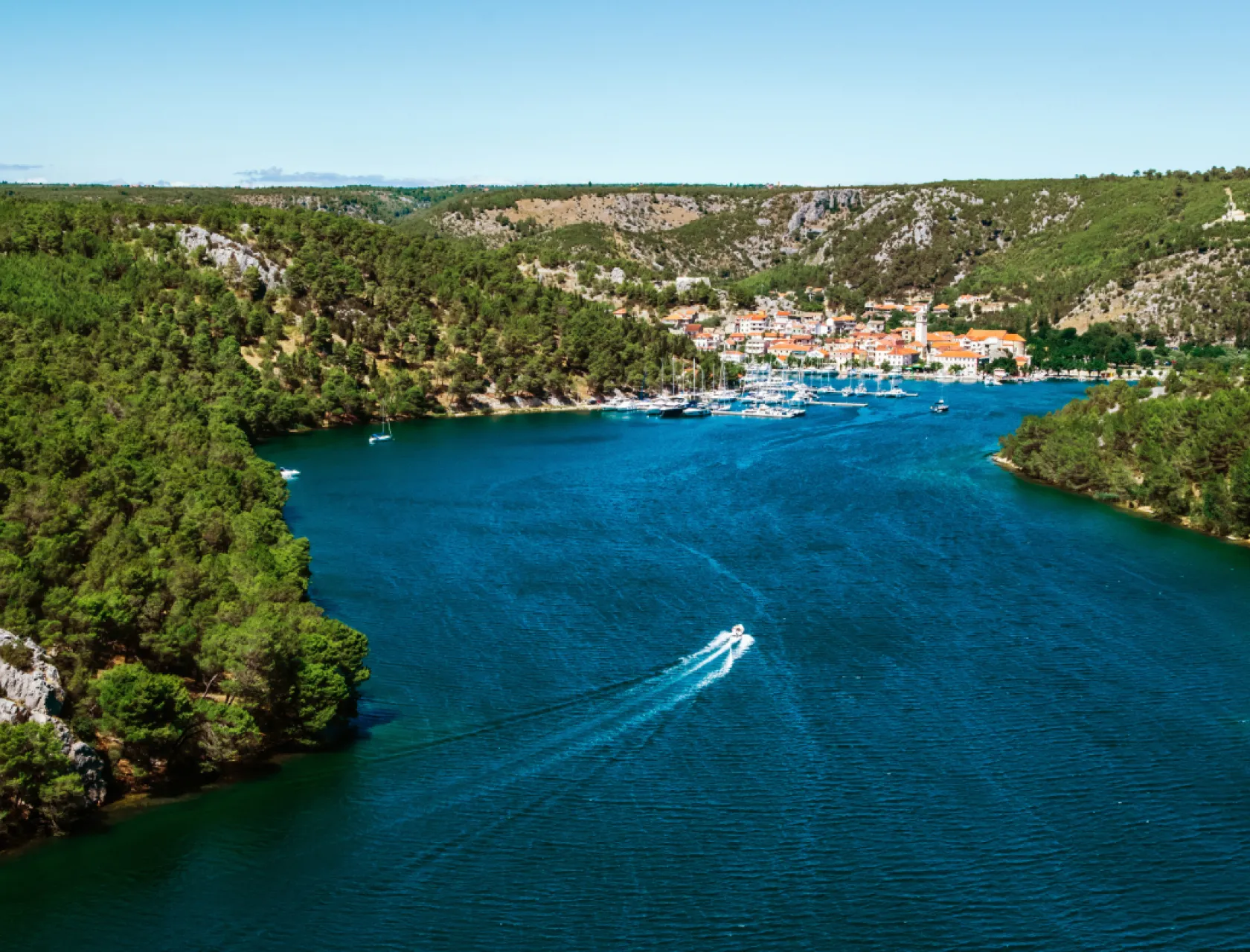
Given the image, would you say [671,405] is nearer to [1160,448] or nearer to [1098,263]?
[1160,448]

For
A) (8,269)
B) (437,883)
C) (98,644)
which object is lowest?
(437,883)

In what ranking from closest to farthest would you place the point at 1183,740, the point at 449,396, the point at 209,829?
the point at 209,829, the point at 1183,740, the point at 449,396

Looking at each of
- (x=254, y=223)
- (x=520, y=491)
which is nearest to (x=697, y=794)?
(x=520, y=491)

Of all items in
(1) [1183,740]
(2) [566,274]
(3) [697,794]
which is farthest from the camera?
(2) [566,274]

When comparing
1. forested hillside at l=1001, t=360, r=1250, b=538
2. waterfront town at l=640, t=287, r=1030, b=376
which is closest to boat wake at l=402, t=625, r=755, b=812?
forested hillside at l=1001, t=360, r=1250, b=538

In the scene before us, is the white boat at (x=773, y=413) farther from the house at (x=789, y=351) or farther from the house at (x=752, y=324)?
the house at (x=752, y=324)

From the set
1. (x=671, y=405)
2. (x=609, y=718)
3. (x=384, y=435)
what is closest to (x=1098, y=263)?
(x=671, y=405)

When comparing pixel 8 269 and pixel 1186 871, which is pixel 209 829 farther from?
pixel 8 269

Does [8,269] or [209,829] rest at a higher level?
[8,269]
